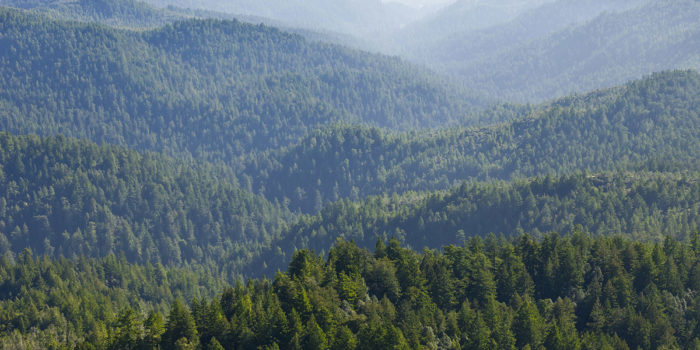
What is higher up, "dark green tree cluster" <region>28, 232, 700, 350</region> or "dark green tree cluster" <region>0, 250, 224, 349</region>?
"dark green tree cluster" <region>28, 232, 700, 350</region>

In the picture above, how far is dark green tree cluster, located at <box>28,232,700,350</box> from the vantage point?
8612 cm

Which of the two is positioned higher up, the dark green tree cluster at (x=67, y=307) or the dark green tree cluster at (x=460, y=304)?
the dark green tree cluster at (x=460, y=304)

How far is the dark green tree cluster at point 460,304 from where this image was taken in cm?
8612

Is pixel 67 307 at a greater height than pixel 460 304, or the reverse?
pixel 460 304

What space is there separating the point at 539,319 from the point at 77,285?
385 feet

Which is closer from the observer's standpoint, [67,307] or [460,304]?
[460,304]

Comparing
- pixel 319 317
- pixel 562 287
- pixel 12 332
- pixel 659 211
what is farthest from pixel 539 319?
pixel 659 211

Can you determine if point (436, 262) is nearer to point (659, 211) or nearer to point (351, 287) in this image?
point (351, 287)

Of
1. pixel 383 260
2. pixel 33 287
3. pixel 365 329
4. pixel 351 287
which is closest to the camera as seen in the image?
pixel 365 329

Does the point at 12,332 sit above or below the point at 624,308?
below

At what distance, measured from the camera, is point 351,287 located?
320 ft

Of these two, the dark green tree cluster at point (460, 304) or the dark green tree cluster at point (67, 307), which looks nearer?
the dark green tree cluster at point (460, 304)

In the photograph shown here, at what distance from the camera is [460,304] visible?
352 feet

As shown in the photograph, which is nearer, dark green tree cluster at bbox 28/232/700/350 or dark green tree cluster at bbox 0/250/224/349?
dark green tree cluster at bbox 28/232/700/350
